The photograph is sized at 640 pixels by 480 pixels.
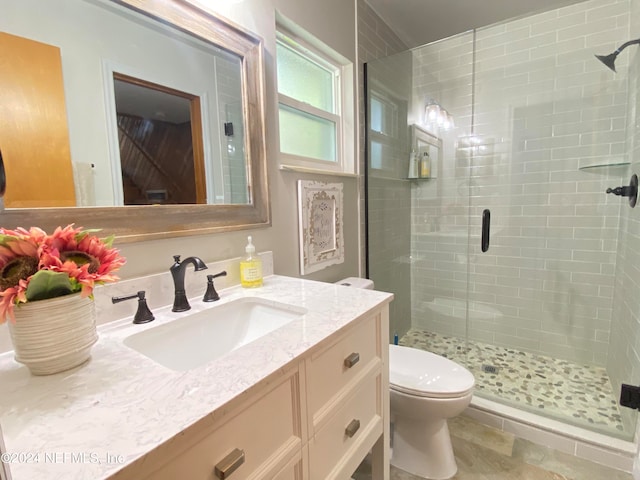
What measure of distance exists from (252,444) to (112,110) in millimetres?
948

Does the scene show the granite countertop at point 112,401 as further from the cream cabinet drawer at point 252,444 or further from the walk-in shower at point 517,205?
the walk-in shower at point 517,205

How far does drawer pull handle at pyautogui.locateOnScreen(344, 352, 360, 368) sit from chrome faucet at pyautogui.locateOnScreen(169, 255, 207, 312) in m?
0.52

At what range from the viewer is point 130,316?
0.94 meters

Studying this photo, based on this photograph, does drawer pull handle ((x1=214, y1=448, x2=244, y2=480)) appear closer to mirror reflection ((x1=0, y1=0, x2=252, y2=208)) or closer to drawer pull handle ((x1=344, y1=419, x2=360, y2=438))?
drawer pull handle ((x1=344, y1=419, x2=360, y2=438))

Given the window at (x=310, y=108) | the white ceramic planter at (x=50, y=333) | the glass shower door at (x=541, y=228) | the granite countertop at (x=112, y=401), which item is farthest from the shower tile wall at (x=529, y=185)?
the white ceramic planter at (x=50, y=333)

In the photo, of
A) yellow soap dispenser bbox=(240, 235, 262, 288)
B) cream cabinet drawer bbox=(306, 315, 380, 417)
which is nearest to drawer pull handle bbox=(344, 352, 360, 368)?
cream cabinet drawer bbox=(306, 315, 380, 417)

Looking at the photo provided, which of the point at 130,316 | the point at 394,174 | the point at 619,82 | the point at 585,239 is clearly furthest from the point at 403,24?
the point at 130,316

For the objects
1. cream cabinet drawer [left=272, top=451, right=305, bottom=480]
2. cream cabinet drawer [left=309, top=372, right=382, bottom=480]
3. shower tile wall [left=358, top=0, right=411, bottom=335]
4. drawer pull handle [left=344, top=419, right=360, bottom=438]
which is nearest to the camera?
cream cabinet drawer [left=272, top=451, right=305, bottom=480]

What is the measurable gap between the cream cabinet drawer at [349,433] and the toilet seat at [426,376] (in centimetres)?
32

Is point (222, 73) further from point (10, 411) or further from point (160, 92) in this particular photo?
point (10, 411)

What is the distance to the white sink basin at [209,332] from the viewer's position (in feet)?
2.91

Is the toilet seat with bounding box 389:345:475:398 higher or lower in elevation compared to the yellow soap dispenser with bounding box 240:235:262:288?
lower

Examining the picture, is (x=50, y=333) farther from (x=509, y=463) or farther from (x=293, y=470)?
(x=509, y=463)

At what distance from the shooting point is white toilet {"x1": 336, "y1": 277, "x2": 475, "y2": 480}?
1.30m
